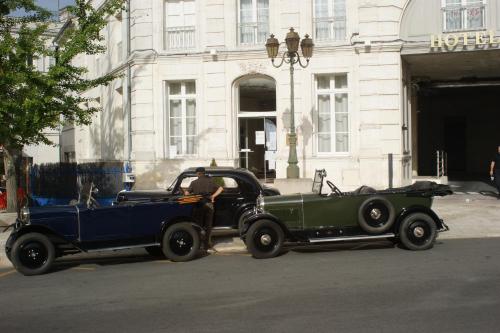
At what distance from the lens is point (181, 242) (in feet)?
31.5

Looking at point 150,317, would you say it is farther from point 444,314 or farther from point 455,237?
point 455,237

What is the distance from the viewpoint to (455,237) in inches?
444

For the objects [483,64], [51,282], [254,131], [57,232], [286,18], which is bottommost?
[51,282]

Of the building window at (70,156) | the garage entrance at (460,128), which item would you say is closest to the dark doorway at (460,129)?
the garage entrance at (460,128)

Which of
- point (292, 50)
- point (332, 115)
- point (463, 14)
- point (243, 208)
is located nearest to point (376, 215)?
point (243, 208)

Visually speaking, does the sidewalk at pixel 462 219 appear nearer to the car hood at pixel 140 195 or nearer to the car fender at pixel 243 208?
the car fender at pixel 243 208

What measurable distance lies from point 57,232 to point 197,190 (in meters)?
2.49

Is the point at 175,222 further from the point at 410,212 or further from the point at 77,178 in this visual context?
the point at 77,178

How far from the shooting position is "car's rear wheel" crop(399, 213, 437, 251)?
381 inches

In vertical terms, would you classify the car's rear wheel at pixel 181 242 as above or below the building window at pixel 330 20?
below

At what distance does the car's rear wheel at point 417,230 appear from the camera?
31.7 feet

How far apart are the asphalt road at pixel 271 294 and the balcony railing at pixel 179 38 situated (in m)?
11.1

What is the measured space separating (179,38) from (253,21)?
8.30 feet

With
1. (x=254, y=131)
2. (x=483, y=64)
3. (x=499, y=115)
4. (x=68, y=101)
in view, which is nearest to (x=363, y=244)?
(x=68, y=101)
